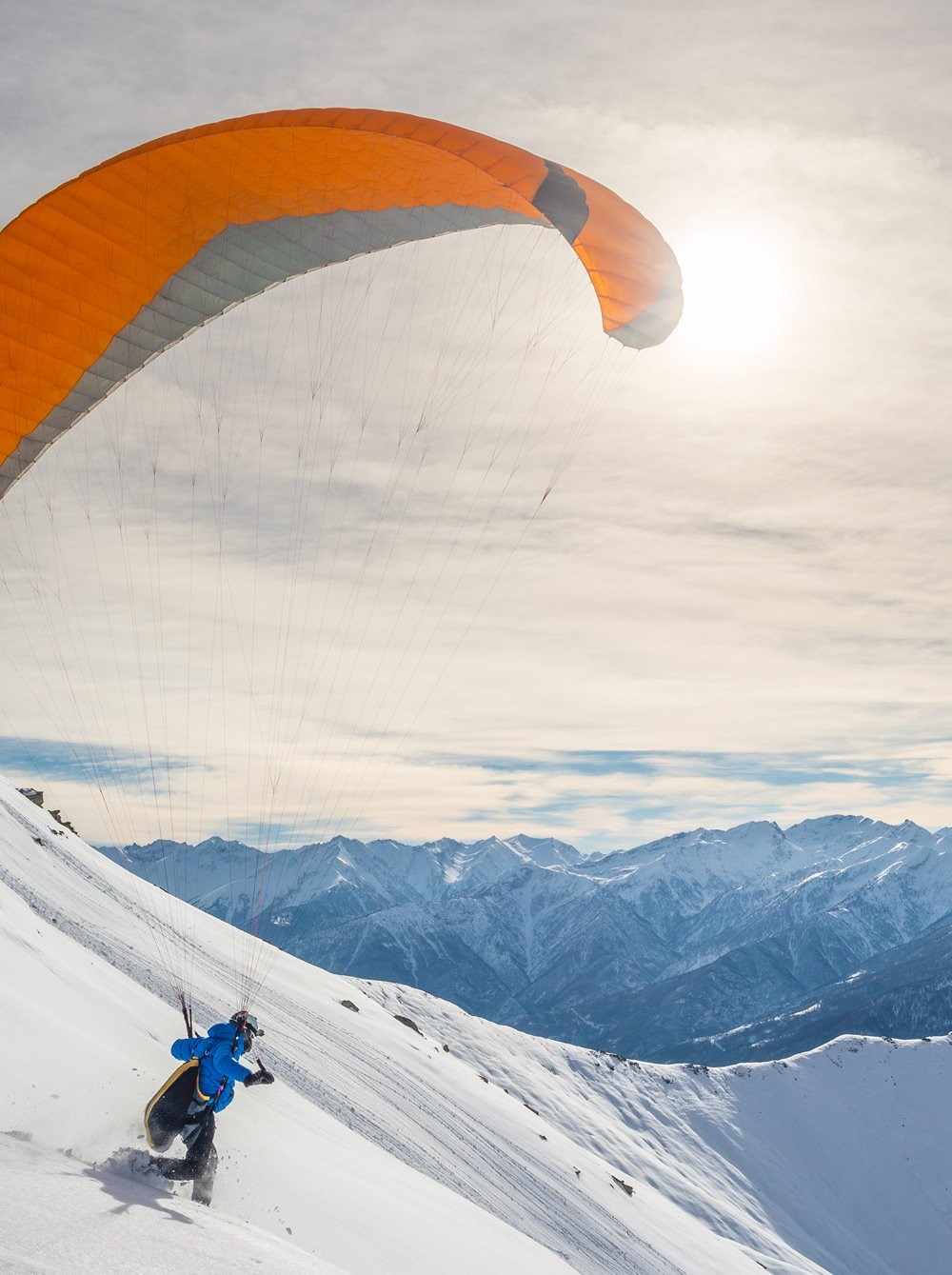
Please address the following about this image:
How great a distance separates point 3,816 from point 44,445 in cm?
1704

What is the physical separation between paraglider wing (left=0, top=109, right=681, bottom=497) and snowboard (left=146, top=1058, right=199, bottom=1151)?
7172 mm

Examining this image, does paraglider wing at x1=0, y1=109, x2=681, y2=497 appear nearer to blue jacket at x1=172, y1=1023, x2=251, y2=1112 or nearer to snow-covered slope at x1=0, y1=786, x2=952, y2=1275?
blue jacket at x1=172, y1=1023, x2=251, y2=1112

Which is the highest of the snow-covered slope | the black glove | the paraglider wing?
the paraglider wing

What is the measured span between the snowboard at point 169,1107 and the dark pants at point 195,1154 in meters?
0.08

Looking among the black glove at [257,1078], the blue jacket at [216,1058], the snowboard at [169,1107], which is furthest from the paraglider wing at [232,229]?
the black glove at [257,1078]

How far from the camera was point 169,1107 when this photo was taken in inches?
343

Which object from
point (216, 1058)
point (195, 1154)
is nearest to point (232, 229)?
point (216, 1058)

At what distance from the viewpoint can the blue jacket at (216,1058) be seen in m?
8.83

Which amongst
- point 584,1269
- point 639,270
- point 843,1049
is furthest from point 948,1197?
point 639,270

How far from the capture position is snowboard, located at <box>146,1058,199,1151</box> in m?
8.56

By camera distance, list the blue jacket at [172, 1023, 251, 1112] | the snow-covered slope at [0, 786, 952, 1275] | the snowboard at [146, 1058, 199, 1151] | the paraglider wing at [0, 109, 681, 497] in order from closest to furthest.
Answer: the snow-covered slope at [0, 786, 952, 1275] < the snowboard at [146, 1058, 199, 1151] < the blue jacket at [172, 1023, 251, 1112] < the paraglider wing at [0, 109, 681, 497]

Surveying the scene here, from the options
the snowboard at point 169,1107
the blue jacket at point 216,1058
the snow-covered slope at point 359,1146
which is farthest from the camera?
the blue jacket at point 216,1058

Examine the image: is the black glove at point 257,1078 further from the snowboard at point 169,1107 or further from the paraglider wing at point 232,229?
the paraglider wing at point 232,229

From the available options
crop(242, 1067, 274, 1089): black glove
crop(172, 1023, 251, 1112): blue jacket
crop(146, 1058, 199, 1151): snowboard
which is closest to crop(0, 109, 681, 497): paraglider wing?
crop(172, 1023, 251, 1112): blue jacket
